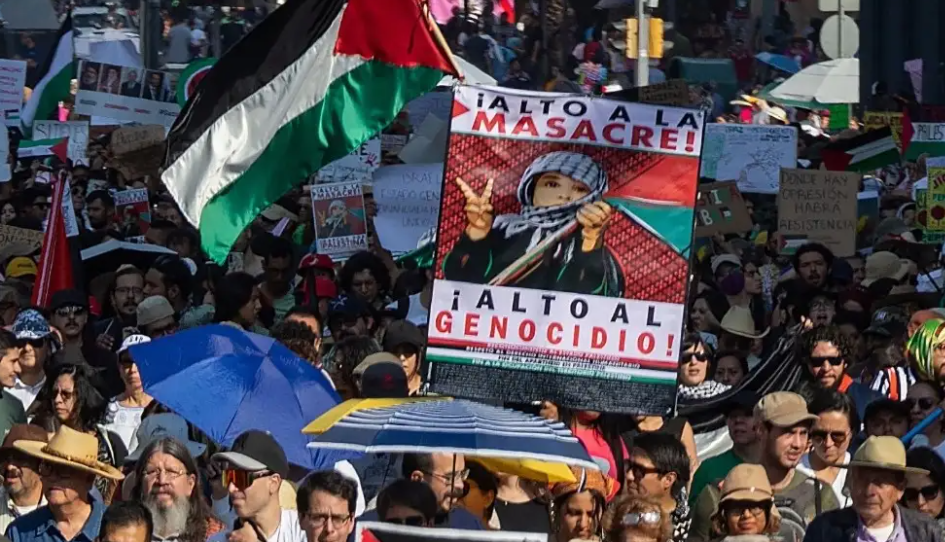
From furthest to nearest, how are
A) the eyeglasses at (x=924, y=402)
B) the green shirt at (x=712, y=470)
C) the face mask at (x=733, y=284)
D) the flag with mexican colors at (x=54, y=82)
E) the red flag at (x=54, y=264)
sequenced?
the flag with mexican colors at (x=54, y=82), the red flag at (x=54, y=264), the face mask at (x=733, y=284), the eyeglasses at (x=924, y=402), the green shirt at (x=712, y=470)

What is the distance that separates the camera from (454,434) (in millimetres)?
7445

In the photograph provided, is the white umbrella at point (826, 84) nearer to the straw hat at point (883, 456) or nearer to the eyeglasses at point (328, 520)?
the straw hat at point (883, 456)

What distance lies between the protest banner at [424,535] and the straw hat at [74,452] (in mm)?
2001

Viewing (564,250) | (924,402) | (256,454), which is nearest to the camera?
(256,454)

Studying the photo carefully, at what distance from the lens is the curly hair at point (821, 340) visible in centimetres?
1016

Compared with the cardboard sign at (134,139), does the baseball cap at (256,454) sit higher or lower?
lower

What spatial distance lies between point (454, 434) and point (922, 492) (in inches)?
69.4

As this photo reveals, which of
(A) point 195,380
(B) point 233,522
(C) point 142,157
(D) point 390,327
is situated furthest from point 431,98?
(B) point 233,522

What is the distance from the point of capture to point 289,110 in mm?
10203

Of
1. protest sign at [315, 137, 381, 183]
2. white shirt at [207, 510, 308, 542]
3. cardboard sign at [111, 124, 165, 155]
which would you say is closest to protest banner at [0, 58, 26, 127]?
cardboard sign at [111, 124, 165, 155]

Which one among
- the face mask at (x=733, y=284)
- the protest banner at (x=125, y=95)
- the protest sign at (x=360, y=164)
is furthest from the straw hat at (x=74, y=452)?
the protest banner at (x=125, y=95)

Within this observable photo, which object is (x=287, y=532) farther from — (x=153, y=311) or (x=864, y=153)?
(x=864, y=153)

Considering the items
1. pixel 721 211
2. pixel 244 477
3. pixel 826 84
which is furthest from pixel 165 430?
pixel 826 84

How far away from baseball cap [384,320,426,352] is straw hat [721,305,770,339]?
2.10 m
